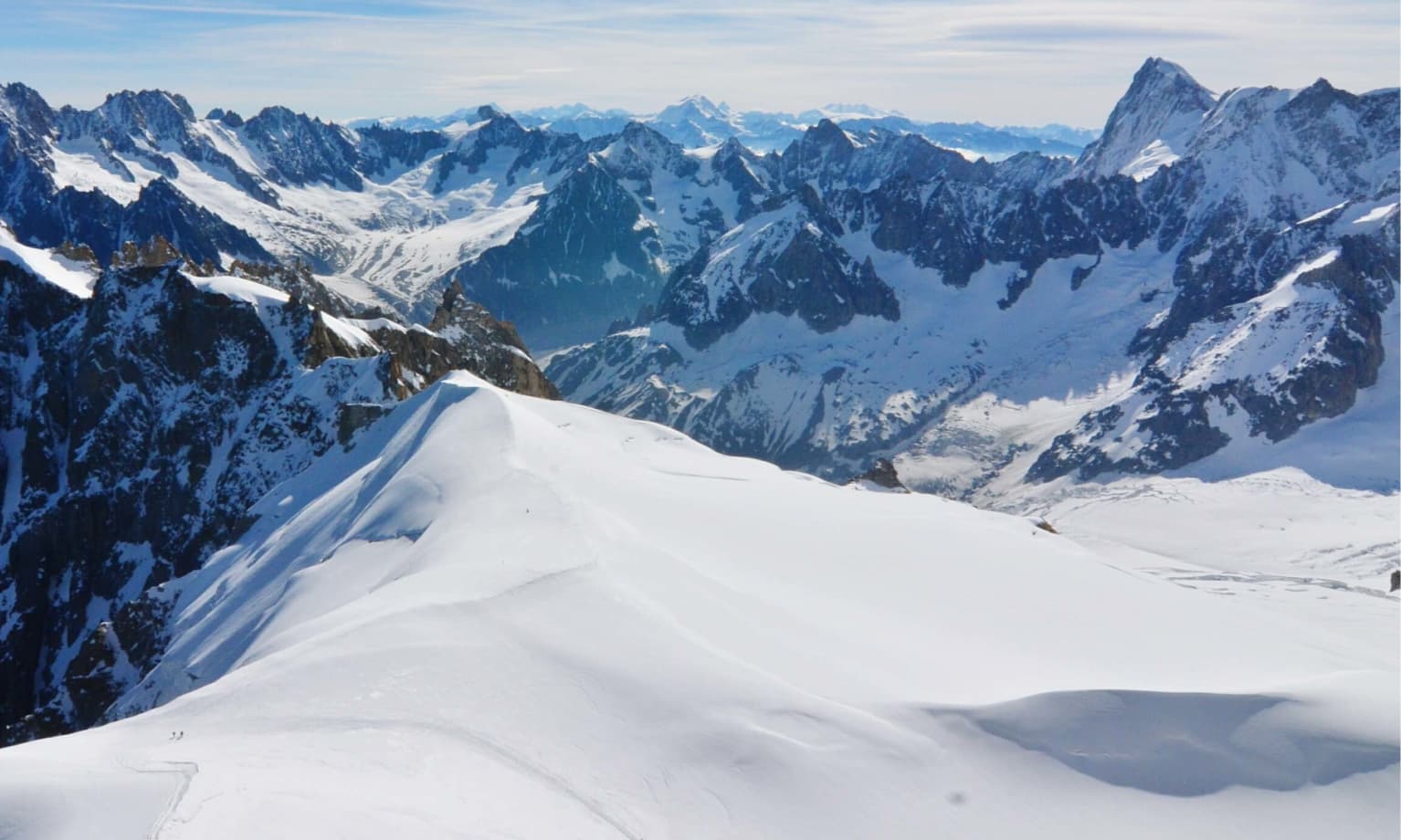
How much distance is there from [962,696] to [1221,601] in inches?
1164

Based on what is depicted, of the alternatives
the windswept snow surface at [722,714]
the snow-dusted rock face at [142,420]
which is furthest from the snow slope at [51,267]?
the windswept snow surface at [722,714]

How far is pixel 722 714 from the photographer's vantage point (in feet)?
92.7

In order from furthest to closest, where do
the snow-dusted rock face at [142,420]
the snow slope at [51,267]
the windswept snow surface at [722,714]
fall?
the snow slope at [51,267], the snow-dusted rock face at [142,420], the windswept snow surface at [722,714]

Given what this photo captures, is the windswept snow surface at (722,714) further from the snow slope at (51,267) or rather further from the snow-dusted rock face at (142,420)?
the snow slope at (51,267)

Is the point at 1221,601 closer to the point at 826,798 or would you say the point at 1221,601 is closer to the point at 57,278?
the point at 826,798

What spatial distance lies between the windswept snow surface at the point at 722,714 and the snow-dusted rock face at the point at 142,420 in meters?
54.7

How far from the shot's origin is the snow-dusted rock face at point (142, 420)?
318 feet

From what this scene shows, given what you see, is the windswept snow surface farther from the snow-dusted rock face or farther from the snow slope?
the snow slope

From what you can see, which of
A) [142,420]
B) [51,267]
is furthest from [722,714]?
[51,267]

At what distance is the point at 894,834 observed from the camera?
24734 mm

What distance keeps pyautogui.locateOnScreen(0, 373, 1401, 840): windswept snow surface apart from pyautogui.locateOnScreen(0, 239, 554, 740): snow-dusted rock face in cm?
5472

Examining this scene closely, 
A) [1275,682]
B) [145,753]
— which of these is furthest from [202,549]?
[1275,682]

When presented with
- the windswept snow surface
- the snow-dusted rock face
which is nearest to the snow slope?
the snow-dusted rock face

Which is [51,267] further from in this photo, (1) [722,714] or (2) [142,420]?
(1) [722,714]
